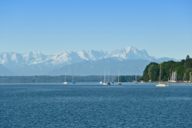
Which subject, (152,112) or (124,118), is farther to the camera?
(152,112)

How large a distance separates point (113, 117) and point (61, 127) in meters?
11.0

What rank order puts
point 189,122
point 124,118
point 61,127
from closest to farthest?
point 61,127, point 189,122, point 124,118

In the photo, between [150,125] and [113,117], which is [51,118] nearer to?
[113,117]

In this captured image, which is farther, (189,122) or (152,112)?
(152,112)

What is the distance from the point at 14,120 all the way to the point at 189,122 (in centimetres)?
1768

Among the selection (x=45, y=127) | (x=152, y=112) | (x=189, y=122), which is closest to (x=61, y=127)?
(x=45, y=127)

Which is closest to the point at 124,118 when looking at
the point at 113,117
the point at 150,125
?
the point at 113,117

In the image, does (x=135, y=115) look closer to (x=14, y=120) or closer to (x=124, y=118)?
(x=124, y=118)

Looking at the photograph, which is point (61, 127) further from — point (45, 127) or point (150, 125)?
point (150, 125)

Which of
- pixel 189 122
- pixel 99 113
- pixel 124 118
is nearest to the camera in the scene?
pixel 189 122

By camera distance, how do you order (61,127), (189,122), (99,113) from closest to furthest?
(61,127) < (189,122) < (99,113)

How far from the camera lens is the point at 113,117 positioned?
68500mm

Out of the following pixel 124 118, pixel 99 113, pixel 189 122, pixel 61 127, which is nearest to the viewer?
pixel 61 127

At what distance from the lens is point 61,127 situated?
5866 centimetres
